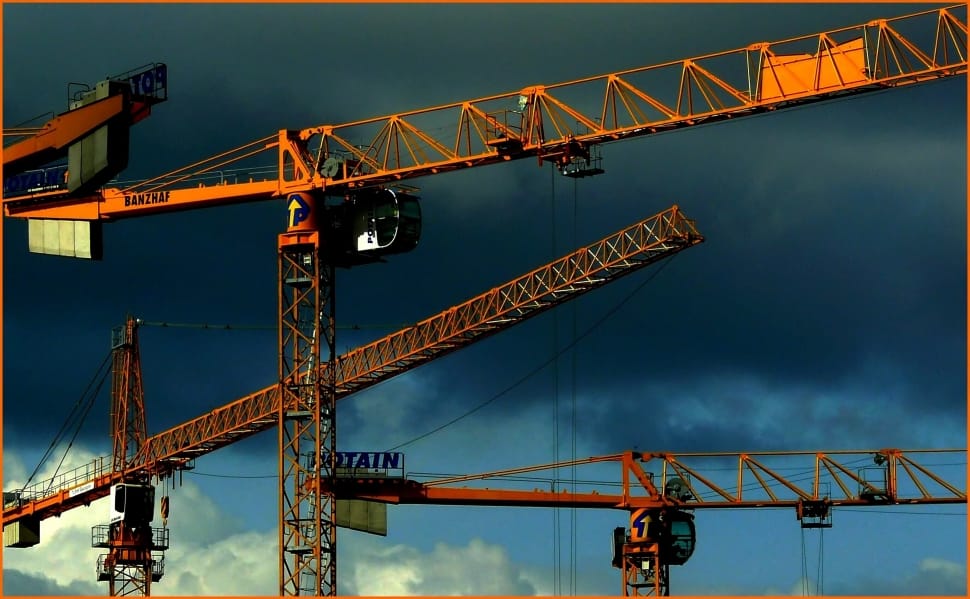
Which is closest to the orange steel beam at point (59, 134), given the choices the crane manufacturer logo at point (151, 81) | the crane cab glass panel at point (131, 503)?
the crane manufacturer logo at point (151, 81)

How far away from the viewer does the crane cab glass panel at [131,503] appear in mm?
175250

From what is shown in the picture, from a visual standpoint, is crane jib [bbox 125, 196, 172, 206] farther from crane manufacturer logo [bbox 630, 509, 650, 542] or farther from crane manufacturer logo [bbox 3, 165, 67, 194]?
crane manufacturer logo [bbox 630, 509, 650, 542]

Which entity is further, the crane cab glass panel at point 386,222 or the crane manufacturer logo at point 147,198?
the crane manufacturer logo at point 147,198

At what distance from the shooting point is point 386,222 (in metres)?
140

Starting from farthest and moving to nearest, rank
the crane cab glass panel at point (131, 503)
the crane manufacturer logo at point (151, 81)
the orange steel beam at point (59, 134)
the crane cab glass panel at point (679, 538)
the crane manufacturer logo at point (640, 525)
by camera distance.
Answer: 1. the crane cab glass panel at point (131, 503)
2. the crane cab glass panel at point (679, 538)
3. the crane manufacturer logo at point (640, 525)
4. the crane manufacturer logo at point (151, 81)
5. the orange steel beam at point (59, 134)

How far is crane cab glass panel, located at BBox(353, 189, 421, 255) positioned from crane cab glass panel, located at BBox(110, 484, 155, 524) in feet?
140

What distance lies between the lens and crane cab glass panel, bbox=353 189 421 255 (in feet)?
458

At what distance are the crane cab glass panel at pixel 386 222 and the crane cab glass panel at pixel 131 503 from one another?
42638mm

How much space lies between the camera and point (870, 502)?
6403 inches

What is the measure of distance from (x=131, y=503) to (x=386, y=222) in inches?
1774

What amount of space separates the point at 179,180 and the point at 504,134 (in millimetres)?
23811

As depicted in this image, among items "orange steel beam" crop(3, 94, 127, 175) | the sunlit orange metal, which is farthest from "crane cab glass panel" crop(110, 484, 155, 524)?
"orange steel beam" crop(3, 94, 127, 175)

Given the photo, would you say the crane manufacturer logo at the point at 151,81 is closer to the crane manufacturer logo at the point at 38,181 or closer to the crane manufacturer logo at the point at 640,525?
the crane manufacturer logo at the point at 38,181

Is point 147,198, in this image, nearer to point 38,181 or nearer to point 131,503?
point 38,181
